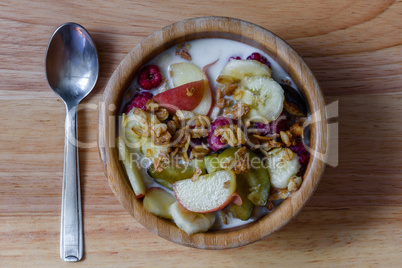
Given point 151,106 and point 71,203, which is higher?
point 151,106

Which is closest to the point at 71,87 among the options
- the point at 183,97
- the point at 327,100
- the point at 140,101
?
the point at 140,101

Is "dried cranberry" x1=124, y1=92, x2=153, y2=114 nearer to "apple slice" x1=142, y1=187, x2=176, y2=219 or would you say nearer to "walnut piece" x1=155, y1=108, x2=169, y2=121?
"walnut piece" x1=155, y1=108, x2=169, y2=121

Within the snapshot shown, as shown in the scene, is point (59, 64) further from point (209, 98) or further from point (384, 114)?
point (384, 114)

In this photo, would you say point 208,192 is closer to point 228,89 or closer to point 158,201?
point 158,201

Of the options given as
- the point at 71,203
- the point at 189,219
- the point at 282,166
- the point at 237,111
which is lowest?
the point at 71,203

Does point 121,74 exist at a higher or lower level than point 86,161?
higher

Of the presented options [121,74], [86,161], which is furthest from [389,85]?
[86,161]

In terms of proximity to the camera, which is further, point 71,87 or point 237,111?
point 71,87

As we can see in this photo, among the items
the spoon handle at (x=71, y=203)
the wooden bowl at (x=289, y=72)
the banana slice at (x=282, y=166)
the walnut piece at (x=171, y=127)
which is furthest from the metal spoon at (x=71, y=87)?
the banana slice at (x=282, y=166)
